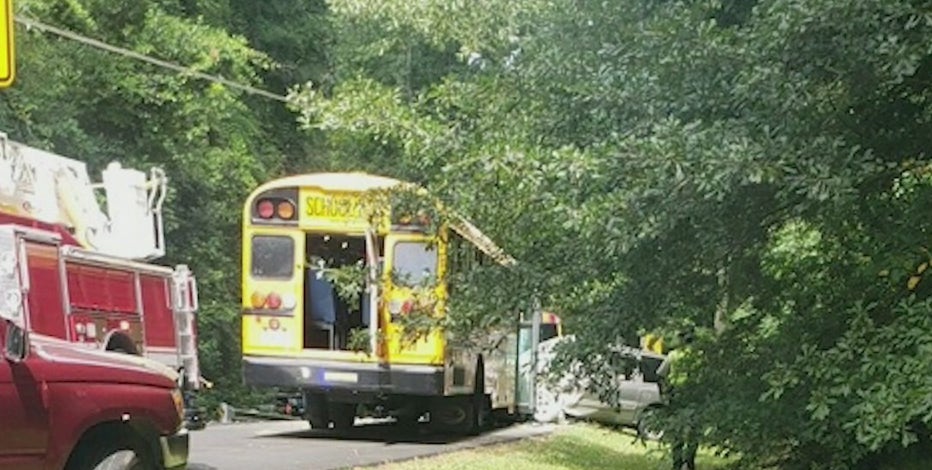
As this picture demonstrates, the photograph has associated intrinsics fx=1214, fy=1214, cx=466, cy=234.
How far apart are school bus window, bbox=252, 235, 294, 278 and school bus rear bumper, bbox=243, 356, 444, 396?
994mm


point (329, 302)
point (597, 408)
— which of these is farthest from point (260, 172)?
point (329, 302)

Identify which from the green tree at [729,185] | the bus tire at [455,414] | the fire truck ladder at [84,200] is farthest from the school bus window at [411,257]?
the bus tire at [455,414]

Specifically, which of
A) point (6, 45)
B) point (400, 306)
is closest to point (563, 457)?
point (400, 306)

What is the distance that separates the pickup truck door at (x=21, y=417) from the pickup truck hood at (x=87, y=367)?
10 cm

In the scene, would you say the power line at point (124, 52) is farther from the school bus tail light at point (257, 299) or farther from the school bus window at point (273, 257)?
the school bus tail light at point (257, 299)

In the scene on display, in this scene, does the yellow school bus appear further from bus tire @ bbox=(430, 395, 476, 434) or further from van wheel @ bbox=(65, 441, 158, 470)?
van wheel @ bbox=(65, 441, 158, 470)

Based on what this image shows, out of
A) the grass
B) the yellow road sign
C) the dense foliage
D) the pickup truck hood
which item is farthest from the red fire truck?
the yellow road sign

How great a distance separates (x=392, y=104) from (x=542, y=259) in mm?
1592

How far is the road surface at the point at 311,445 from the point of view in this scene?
11.7 metres

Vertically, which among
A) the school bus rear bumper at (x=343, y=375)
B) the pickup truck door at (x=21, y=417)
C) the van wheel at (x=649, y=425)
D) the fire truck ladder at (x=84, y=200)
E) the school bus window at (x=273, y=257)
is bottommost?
the school bus rear bumper at (x=343, y=375)

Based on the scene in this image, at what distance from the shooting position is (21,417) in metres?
6.12

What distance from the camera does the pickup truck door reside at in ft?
19.8

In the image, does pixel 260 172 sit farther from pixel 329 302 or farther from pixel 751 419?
pixel 751 419

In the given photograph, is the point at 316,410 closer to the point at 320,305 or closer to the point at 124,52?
the point at 320,305
